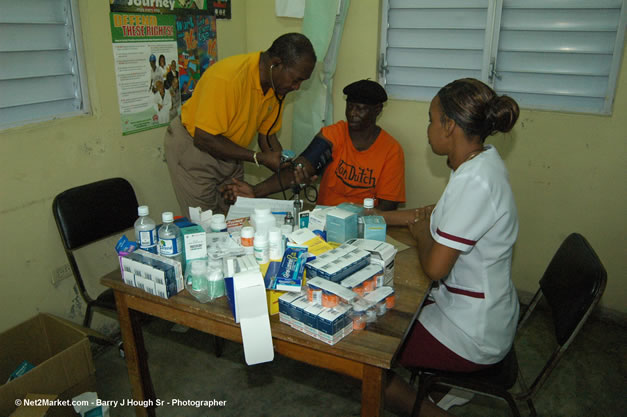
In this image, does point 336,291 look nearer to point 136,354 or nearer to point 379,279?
point 379,279

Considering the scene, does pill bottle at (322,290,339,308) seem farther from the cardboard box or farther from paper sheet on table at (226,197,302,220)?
the cardboard box

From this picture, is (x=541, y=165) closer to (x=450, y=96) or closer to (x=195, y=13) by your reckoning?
(x=450, y=96)

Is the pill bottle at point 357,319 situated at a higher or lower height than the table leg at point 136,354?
higher

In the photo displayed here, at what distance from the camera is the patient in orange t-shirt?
8.63 feet

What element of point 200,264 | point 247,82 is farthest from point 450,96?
point 247,82

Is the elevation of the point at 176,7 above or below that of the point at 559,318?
above

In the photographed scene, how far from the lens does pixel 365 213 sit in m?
1.98

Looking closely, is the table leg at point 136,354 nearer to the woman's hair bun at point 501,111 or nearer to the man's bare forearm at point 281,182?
the man's bare forearm at point 281,182

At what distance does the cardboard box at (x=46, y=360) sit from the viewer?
1860mm

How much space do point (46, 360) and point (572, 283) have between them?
2.19m

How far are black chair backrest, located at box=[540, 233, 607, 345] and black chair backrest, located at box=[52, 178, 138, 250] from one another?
2117 millimetres

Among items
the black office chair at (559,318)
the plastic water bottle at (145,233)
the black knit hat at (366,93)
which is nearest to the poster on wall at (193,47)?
the black knit hat at (366,93)

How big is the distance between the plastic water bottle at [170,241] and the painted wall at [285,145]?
3.29 ft

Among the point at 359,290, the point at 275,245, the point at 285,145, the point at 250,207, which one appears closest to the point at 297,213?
the point at 250,207
